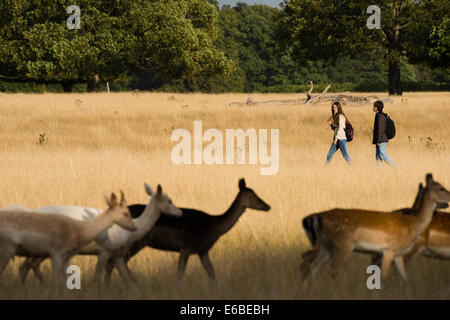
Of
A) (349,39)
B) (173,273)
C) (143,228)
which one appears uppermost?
(349,39)

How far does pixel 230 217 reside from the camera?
769cm

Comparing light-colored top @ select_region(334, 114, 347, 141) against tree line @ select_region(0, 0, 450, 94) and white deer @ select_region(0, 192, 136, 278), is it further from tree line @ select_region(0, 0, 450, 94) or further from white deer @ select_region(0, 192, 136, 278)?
tree line @ select_region(0, 0, 450, 94)

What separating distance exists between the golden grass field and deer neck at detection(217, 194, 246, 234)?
1.64 ft

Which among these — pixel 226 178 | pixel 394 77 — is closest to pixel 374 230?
pixel 226 178

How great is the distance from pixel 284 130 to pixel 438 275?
66.8ft

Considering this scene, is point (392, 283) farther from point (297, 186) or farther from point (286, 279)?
point (297, 186)

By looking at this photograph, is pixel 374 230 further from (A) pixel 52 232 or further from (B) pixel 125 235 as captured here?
(A) pixel 52 232

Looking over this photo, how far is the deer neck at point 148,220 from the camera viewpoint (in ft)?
22.7

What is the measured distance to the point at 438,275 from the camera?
781 centimetres

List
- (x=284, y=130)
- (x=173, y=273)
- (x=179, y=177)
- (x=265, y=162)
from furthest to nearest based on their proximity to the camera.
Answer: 1. (x=284, y=130)
2. (x=265, y=162)
3. (x=179, y=177)
4. (x=173, y=273)

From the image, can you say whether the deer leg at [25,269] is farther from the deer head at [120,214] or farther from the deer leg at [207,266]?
the deer leg at [207,266]

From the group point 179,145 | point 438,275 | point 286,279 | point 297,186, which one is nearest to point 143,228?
point 286,279

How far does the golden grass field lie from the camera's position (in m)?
7.29

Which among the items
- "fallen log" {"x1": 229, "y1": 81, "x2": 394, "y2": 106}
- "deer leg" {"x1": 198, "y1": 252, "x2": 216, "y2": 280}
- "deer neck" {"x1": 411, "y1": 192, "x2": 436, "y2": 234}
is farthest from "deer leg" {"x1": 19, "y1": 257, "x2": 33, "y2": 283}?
"fallen log" {"x1": 229, "y1": 81, "x2": 394, "y2": 106}
